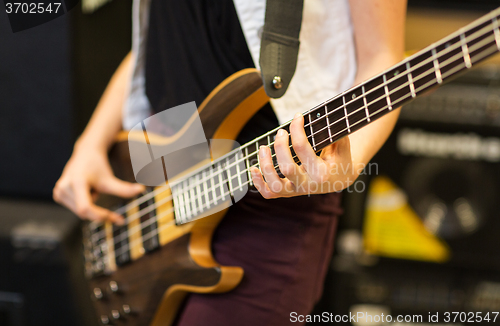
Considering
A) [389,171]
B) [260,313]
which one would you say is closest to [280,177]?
[260,313]

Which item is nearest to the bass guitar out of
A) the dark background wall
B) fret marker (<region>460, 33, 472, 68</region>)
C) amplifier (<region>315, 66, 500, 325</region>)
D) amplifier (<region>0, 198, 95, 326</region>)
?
fret marker (<region>460, 33, 472, 68</region>)

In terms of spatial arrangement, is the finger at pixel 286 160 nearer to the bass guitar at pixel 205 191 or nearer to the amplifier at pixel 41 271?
the bass guitar at pixel 205 191

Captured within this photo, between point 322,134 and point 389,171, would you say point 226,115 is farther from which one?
point 389,171

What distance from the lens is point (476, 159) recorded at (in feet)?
4.29

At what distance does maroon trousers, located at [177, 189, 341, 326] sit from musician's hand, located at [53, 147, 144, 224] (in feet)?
0.96

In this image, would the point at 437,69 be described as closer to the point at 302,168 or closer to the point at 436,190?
the point at 302,168

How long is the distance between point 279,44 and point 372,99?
0.18 metres

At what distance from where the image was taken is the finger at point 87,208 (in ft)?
2.76

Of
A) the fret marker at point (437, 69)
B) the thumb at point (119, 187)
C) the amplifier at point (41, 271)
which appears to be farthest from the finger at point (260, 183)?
the amplifier at point (41, 271)

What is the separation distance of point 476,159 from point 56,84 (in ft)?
4.47

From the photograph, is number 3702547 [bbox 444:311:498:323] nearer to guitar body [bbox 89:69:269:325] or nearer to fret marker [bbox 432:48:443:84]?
guitar body [bbox 89:69:269:325]

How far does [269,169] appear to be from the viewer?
19.4 inches

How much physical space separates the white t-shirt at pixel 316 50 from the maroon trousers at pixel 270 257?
148mm

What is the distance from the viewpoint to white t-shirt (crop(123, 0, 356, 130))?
1.92 feet
